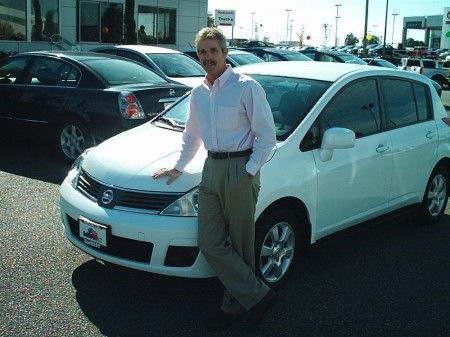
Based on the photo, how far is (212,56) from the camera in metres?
3.29

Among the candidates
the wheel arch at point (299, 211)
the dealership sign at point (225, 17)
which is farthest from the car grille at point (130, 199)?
the dealership sign at point (225, 17)

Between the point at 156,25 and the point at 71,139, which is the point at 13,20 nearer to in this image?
the point at 156,25

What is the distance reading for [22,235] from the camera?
16.4 feet

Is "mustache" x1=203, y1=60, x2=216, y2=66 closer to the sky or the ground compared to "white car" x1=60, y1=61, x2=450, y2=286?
closer to the sky

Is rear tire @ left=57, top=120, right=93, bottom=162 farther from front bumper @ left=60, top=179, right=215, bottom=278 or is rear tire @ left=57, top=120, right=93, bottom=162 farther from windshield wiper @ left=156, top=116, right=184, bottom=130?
front bumper @ left=60, top=179, right=215, bottom=278

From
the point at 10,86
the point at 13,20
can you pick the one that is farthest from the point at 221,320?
the point at 13,20

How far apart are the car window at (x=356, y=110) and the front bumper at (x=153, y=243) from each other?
1403 mm

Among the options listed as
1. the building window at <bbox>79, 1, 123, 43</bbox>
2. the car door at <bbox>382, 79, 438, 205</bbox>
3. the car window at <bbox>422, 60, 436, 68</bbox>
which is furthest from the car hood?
the car window at <bbox>422, 60, 436, 68</bbox>

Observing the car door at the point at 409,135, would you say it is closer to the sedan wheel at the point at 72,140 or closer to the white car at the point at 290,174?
the white car at the point at 290,174

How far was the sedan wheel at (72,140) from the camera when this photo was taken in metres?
7.61

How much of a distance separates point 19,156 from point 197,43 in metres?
5.72

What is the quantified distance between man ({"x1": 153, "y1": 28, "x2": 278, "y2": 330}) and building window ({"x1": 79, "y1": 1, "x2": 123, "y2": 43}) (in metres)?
A: 22.4

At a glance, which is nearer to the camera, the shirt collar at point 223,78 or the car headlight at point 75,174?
the shirt collar at point 223,78

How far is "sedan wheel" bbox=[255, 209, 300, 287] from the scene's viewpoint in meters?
3.85
